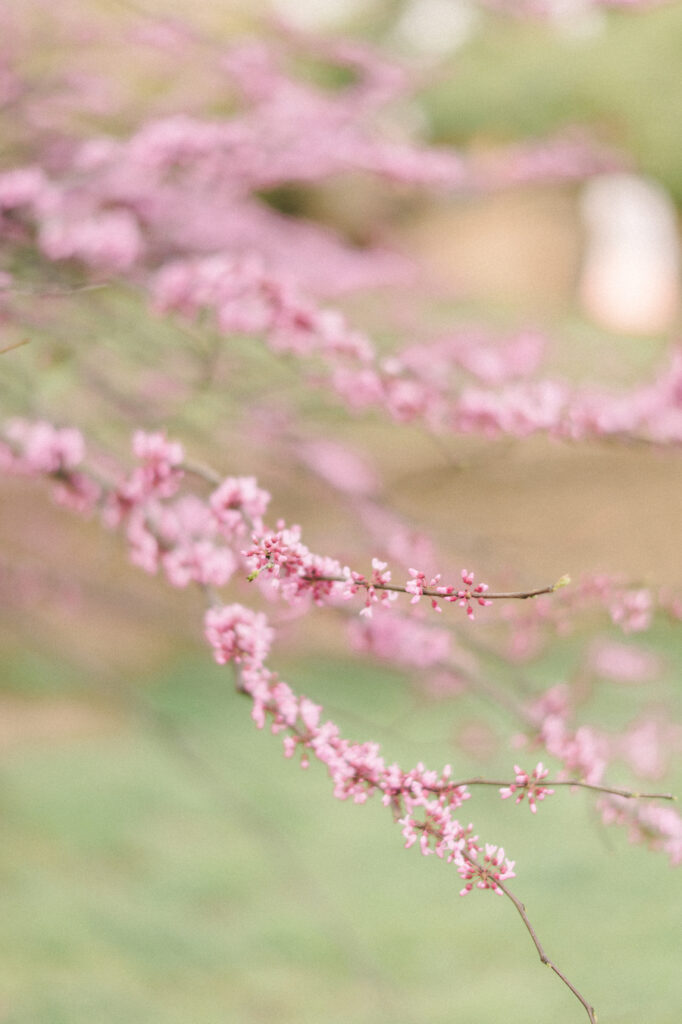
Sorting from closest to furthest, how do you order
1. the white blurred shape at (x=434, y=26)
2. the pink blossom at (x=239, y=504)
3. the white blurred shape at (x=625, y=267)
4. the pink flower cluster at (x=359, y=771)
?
the pink flower cluster at (x=359, y=771)
the pink blossom at (x=239, y=504)
the white blurred shape at (x=434, y=26)
the white blurred shape at (x=625, y=267)

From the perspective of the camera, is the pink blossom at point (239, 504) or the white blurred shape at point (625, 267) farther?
Result: the white blurred shape at point (625, 267)

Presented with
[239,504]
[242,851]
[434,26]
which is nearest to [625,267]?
[434,26]

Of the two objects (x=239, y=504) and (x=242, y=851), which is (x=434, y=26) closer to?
(x=242, y=851)

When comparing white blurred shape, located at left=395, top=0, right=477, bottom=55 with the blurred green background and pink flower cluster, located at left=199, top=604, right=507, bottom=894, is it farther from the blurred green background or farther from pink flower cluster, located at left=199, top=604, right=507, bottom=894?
pink flower cluster, located at left=199, top=604, right=507, bottom=894

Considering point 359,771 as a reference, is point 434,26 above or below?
above

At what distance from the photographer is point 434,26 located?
755 centimetres

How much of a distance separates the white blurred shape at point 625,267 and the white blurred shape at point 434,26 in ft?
6.59

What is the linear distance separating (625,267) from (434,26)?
9.39 feet

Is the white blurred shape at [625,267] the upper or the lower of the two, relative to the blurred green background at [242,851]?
upper

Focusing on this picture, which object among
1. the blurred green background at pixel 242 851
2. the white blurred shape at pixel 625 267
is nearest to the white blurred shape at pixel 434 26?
the white blurred shape at pixel 625 267

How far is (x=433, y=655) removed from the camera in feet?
4.19

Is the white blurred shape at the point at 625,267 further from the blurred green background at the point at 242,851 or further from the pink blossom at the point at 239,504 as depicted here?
the pink blossom at the point at 239,504

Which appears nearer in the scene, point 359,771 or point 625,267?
point 359,771

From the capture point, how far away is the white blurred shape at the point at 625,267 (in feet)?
28.5
